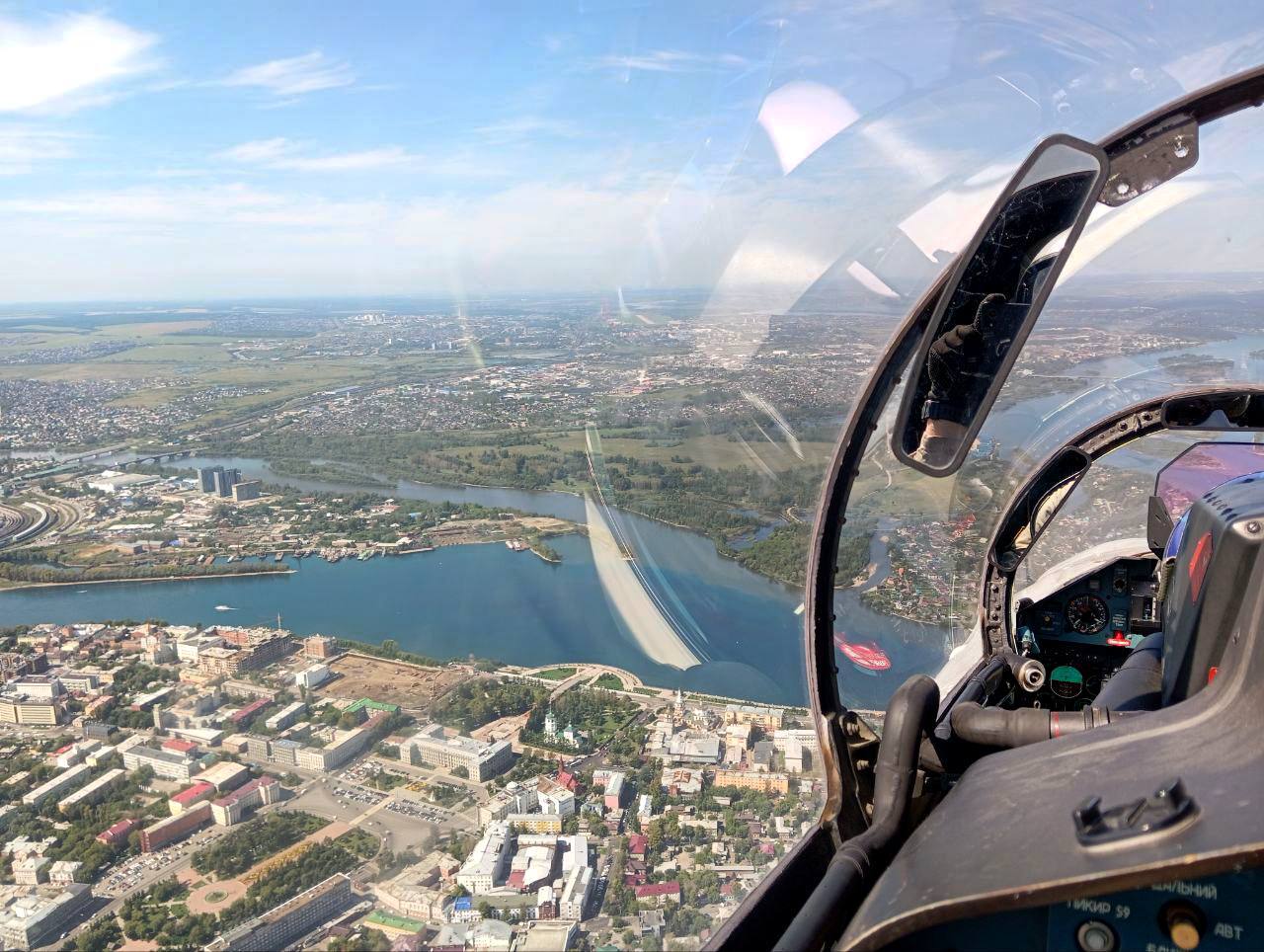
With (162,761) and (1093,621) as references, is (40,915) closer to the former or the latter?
(162,761)

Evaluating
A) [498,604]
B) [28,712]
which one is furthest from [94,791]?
[498,604]

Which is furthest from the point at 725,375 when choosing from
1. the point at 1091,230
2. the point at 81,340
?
the point at 81,340

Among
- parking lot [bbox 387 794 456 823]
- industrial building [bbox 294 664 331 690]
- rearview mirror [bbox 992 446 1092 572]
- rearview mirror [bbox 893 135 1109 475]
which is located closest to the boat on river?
rearview mirror [bbox 893 135 1109 475]

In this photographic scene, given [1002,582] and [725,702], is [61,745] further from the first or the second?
[1002,582]

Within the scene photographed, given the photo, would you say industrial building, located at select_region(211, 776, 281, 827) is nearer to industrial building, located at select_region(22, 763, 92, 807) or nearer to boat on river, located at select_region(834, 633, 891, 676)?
industrial building, located at select_region(22, 763, 92, 807)

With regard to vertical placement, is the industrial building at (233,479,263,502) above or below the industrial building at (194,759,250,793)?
below

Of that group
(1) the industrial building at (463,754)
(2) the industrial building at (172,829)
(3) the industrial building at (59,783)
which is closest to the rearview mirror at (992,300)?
(1) the industrial building at (463,754)
